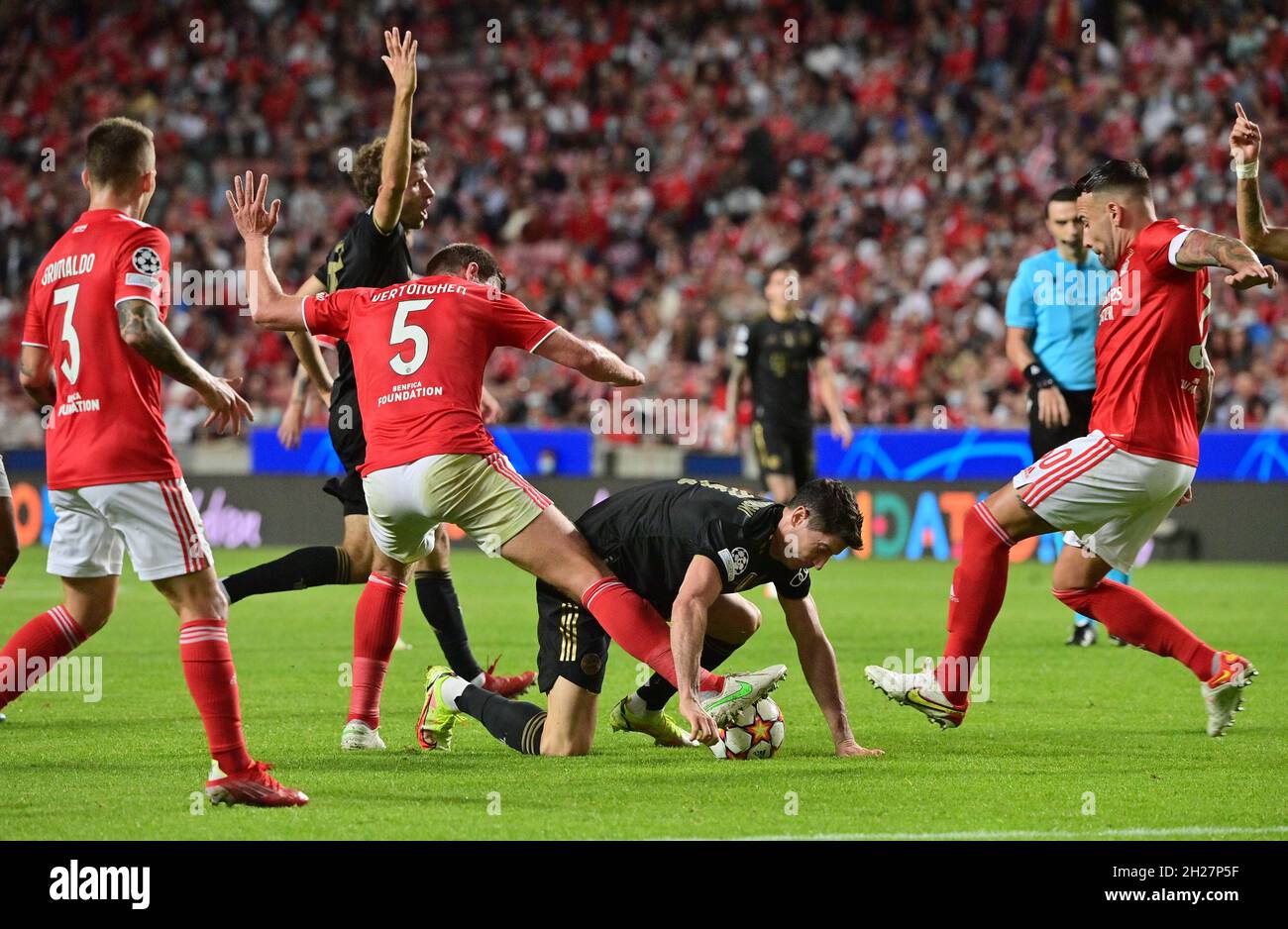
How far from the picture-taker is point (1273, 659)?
9.31 m

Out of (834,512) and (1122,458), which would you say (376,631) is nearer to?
(834,512)

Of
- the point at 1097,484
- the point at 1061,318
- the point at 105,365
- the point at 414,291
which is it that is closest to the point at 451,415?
the point at 414,291

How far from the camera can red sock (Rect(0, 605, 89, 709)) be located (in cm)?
568

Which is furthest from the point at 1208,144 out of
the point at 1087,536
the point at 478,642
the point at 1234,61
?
the point at 1087,536

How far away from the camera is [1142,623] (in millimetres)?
6758

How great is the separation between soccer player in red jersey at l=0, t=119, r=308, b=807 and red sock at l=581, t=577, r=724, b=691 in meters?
1.22

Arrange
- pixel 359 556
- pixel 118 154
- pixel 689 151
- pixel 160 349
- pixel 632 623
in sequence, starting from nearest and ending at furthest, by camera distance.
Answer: pixel 160 349 < pixel 118 154 < pixel 632 623 < pixel 359 556 < pixel 689 151

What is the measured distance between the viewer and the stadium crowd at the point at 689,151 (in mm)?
20281

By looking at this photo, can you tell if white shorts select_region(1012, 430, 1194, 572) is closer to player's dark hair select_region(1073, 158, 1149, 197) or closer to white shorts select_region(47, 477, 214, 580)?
player's dark hair select_region(1073, 158, 1149, 197)

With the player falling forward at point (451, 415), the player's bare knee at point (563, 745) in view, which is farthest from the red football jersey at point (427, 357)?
the player's bare knee at point (563, 745)

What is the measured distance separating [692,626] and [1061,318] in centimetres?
446

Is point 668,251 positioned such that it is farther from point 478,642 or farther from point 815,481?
point 815,481

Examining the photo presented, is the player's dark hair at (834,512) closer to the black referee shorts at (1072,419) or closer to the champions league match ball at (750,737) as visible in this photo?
the champions league match ball at (750,737)

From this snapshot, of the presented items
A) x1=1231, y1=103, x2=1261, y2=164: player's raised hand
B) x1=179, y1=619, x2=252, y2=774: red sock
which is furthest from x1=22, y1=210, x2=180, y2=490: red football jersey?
x1=1231, y1=103, x2=1261, y2=164: player's raised hand
